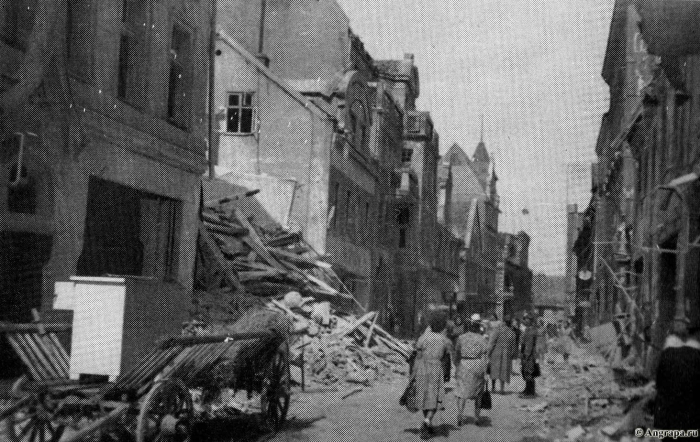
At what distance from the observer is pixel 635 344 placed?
18203 mm

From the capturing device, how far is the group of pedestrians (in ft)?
37.4

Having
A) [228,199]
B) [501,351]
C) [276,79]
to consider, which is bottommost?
[501,351]

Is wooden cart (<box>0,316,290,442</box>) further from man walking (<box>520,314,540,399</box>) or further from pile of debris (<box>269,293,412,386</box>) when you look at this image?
man walking (<box>520,314,540,399</box>)

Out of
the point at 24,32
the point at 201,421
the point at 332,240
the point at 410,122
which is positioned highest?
the point at 410,122

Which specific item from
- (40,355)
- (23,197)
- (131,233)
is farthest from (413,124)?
(40,355)

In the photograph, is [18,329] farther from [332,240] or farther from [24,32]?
[332,240]

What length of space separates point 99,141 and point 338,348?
28.6 feet

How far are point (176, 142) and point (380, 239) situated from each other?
72.0ft

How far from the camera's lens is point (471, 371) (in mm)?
13148

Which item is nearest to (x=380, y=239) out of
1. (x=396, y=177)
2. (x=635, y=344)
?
(x=396, y=177)

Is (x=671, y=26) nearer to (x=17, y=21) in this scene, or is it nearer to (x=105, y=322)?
(x=105, y=322)

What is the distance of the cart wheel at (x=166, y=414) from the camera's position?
7801 mm

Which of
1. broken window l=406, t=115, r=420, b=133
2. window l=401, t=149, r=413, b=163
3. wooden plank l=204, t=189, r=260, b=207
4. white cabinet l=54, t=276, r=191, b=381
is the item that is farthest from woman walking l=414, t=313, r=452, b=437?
broken window l=406, t=115, r=420, b=133

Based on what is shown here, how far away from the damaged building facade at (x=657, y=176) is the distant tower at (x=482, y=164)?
52.5 m
